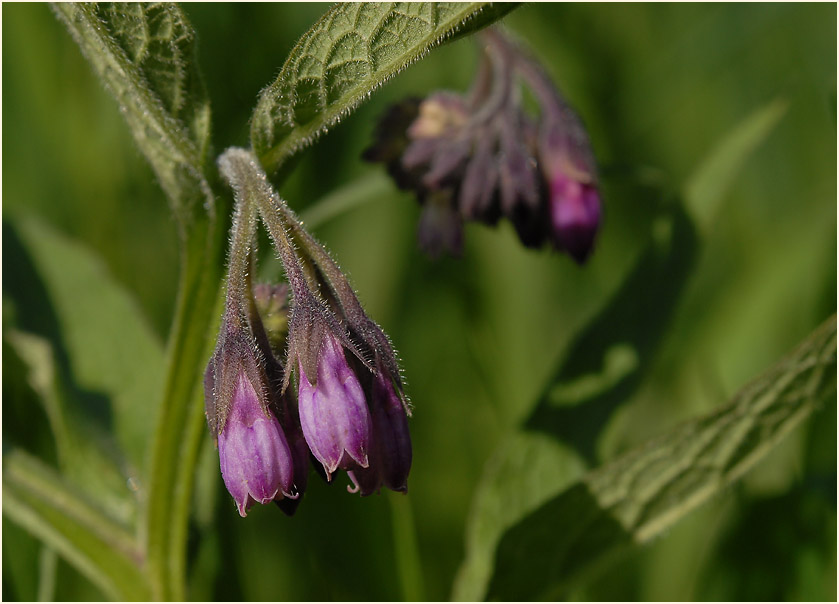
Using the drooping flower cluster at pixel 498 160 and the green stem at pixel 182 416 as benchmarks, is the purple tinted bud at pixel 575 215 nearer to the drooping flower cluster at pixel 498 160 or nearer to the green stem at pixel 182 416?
the drooping flower cluster at pixel 498 160

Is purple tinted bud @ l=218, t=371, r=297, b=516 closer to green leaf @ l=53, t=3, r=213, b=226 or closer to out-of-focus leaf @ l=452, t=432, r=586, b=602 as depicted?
green leaf @ l=53, t=3, r=213, b=226

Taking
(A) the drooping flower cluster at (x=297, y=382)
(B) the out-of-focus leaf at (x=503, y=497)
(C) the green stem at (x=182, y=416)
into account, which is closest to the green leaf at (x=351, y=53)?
(A) the drooping flower cluster at (x=297, y=382)

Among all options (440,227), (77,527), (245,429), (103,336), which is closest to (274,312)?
(245,429)

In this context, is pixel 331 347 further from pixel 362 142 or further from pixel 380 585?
pixel 362 142

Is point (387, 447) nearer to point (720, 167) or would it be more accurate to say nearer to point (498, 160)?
point (498, 160)

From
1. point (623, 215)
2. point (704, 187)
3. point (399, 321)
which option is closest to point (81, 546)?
point (399, 321)

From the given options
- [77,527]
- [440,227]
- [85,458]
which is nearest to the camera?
[77,527]
